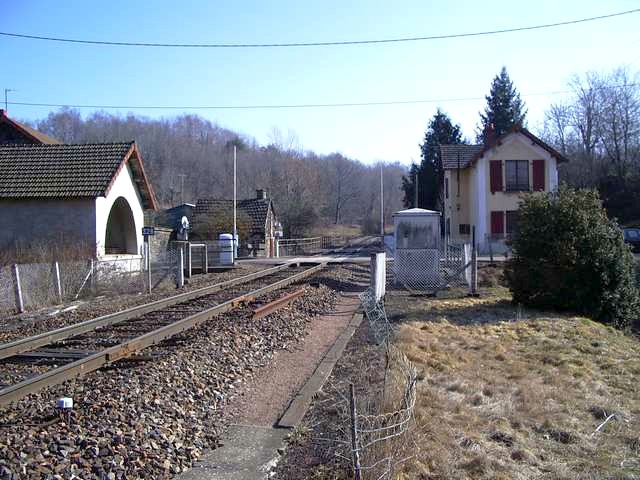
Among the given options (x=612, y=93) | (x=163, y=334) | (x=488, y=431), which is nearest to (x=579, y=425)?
(x=488, y=431)

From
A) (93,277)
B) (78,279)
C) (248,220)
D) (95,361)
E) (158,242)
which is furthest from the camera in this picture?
(248,220)

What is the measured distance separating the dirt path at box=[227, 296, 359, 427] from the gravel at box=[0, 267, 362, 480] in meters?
0.18

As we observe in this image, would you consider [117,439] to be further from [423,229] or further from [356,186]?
[356,186]

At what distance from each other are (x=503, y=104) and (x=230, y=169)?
49535 millimetres

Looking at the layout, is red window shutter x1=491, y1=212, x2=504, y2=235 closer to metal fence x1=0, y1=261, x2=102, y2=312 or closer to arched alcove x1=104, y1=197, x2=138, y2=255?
arched alcove x1=104, y1=197, x2=138, y2=255

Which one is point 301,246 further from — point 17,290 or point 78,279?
point 17,290

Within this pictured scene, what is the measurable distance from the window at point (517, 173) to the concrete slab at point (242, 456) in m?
38.2

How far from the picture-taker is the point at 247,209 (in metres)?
58.5

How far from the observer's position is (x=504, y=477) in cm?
498

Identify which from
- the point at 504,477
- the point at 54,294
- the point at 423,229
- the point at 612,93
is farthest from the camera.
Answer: the point at 612,93

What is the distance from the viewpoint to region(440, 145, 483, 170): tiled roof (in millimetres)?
46219

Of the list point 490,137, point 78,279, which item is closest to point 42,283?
point 78,279

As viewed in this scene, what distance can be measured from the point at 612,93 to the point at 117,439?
62389 millimetres

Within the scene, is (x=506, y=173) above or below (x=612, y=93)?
below
